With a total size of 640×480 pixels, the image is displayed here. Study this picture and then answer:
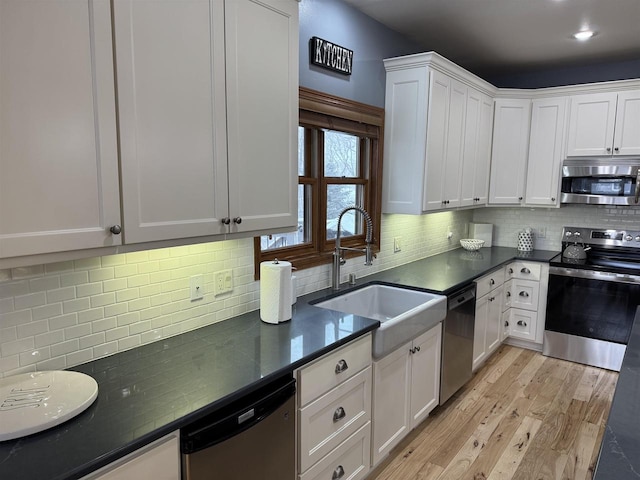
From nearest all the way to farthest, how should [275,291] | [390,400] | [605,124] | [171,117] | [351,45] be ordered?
[171,117] → [275,291] → [390,400] → [351,45] → [605,124]

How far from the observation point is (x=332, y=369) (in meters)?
1.93

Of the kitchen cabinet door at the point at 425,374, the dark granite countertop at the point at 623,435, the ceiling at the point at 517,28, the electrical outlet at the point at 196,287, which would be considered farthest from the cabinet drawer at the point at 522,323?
the electrical outlet at the point at 196,287

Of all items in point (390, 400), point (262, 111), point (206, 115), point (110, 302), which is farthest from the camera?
point (390, 400)

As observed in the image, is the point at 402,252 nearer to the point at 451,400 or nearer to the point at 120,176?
the point at 451,400

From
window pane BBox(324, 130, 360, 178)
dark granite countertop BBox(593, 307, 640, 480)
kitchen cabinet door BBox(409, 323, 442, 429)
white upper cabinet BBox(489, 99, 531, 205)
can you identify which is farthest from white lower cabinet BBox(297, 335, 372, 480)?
white upper cabinet BBox(489, 99, 531, 205)

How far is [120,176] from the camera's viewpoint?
136cm

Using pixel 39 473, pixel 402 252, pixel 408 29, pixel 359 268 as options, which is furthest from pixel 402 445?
pixel 408 29

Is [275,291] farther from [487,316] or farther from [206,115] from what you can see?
[487,316]

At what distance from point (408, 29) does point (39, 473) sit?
11.2 ft

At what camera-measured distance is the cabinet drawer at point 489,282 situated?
340cm

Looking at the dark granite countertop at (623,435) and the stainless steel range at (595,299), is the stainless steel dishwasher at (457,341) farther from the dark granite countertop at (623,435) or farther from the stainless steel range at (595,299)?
the dark granite countertop at (623,435)

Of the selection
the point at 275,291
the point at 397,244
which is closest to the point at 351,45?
the point at 397,244

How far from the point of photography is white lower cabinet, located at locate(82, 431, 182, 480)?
117cm

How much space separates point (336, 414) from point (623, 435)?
114 centimetres
